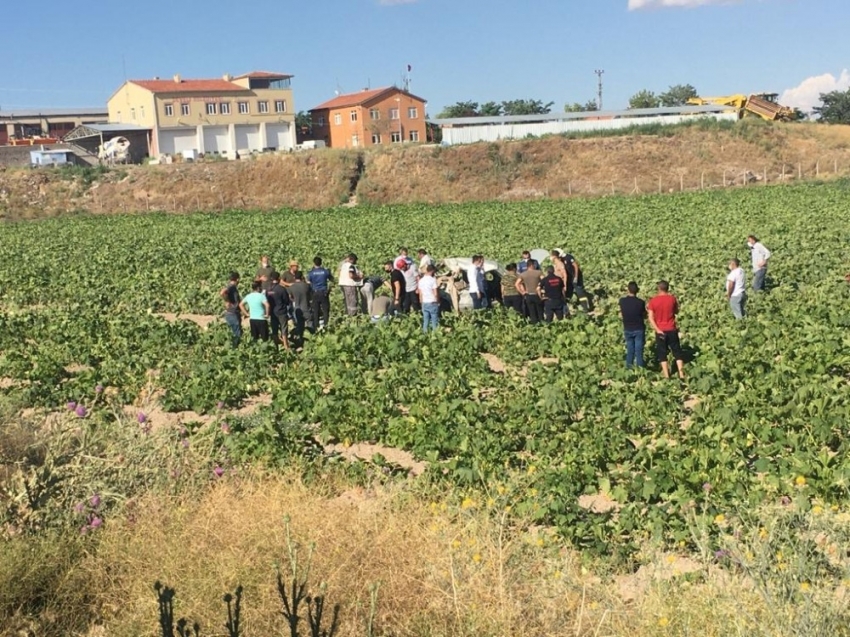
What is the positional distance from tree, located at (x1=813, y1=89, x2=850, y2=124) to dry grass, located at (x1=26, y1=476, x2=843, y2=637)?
10041 cm

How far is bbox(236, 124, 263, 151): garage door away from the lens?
266 ft

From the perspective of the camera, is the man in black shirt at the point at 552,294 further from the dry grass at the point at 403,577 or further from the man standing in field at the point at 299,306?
the dry grass at the point at 403,577

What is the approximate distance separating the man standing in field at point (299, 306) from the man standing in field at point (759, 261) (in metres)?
9.22

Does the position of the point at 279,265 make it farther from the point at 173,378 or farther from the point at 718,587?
the point at 718,587

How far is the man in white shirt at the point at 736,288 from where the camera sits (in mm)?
15406

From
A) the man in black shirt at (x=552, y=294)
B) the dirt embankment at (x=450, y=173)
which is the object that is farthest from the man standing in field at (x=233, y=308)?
the dirt embankment at (x=450, y=173)

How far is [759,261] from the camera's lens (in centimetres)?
1833

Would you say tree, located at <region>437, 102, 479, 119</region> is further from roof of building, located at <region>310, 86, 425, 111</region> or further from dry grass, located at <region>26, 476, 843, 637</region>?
dry grass, located at <region>26, 476, 843, 637</region>

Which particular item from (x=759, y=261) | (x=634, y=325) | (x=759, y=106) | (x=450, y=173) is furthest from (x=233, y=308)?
(x=759, y=106)

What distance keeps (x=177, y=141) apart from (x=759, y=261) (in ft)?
227

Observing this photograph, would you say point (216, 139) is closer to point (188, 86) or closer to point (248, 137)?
point (248, 137)

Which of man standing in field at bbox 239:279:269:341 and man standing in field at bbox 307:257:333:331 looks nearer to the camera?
man standing in field at bbox 239:279:269:341

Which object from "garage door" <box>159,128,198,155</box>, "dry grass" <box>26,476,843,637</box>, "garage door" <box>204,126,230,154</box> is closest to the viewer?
"dry grass" <box>26,476,843,637</box>

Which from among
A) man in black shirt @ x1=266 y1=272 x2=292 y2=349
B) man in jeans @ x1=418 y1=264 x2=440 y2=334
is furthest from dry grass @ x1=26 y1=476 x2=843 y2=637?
man in jeans @ x1=418 y1=264 x2=440 y2=334
